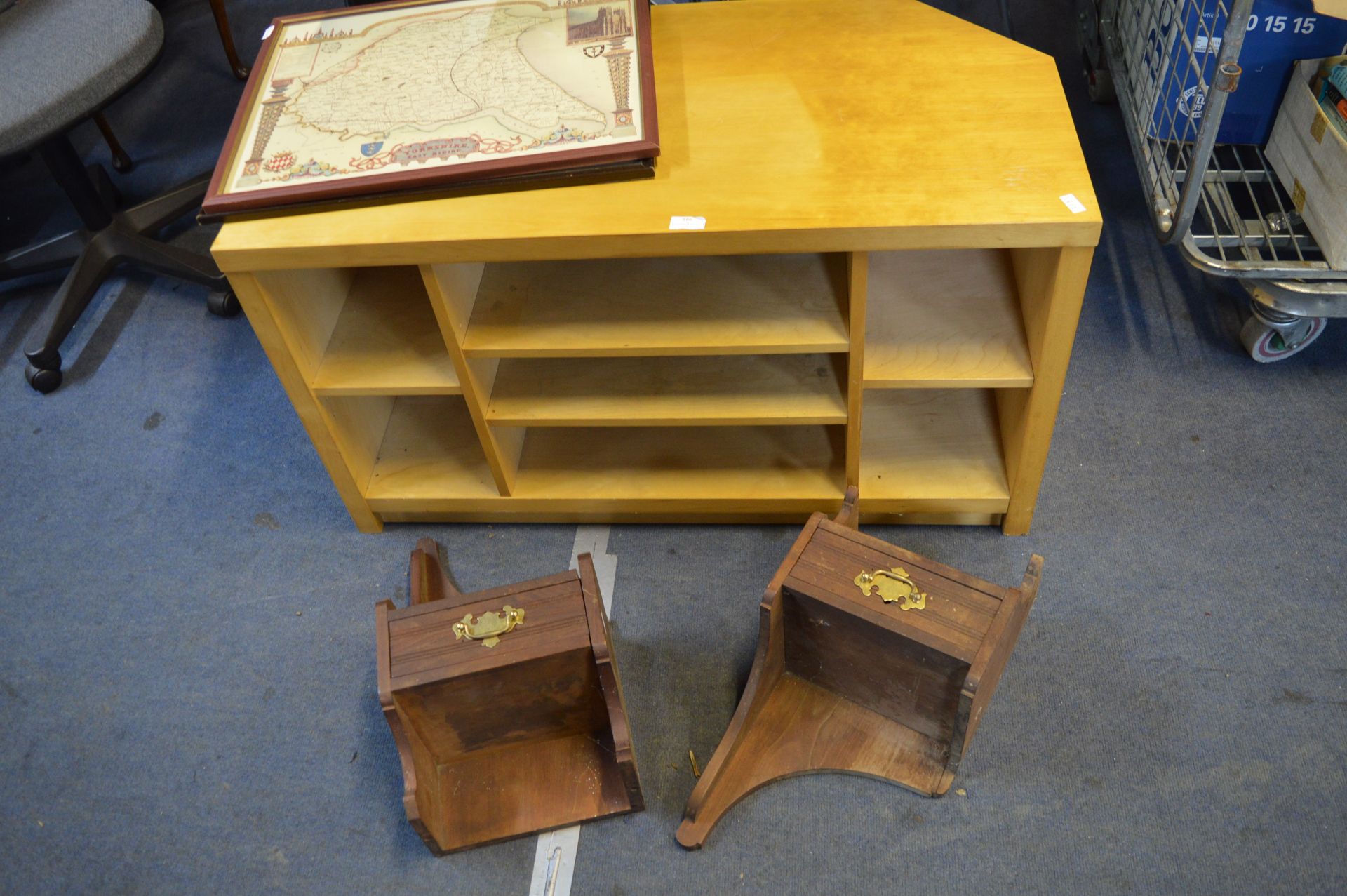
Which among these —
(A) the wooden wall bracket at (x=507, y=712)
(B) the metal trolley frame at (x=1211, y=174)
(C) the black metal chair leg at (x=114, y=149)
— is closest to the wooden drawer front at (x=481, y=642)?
(A) the wooden wall bracket at (x=507, y=712)

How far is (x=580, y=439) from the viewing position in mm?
1948

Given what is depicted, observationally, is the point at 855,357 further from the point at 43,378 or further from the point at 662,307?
the point at 43,378

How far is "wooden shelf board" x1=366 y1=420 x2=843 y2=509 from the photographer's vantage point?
6.00 feet

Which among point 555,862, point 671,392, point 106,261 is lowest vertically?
point 555,862

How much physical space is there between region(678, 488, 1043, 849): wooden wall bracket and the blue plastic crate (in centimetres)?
107

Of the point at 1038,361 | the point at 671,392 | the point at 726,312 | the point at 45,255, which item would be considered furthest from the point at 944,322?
the point at 45,255

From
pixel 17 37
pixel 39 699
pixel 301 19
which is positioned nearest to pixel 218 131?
pixel 17 37

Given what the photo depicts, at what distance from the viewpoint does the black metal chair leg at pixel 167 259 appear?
7.69 feet

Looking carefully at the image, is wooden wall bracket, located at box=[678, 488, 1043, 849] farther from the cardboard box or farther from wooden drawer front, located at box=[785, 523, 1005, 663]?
the cardboard box

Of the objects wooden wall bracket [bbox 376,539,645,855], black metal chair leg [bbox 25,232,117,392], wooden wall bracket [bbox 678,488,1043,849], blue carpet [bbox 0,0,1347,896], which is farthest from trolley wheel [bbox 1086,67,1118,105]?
black metal chair leg [bbox 25,232,117,392]

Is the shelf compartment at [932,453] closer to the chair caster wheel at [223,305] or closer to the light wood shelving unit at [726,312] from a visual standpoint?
the light wood shelving unit at [726,312]

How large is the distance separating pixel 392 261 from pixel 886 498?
2.95 feet

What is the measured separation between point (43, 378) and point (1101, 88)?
2.55m

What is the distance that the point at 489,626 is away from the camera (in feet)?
4.86
